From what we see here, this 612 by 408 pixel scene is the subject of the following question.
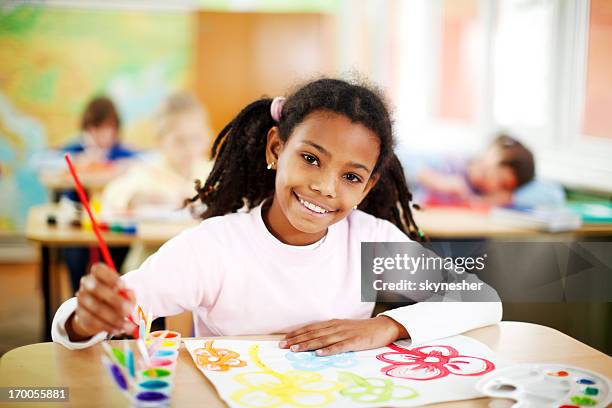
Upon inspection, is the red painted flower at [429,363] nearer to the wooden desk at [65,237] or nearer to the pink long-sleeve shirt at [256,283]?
the pink long-sleeve shirt at [256,283]

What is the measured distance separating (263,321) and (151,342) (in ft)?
1.11

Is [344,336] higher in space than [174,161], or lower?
lower

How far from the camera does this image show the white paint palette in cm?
91

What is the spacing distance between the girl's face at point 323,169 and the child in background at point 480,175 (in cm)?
191

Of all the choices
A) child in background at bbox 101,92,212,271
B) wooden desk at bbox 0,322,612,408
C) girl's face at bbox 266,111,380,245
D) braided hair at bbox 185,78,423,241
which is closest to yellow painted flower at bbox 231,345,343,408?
wooden desk at bbox 0,322,612,408

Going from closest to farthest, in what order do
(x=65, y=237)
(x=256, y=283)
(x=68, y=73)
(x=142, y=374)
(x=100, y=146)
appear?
1. (x=142, y=374)
2. (x=256, y=283)
3. (x=65, y=237)
4. (x=100, y=146)
5. (x=68, y=73)

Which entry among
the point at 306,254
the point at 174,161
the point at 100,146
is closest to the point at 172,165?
the point at 174,161

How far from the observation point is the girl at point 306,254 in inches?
46.1

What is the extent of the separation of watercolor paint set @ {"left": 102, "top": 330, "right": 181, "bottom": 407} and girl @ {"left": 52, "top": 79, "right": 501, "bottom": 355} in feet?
0.76

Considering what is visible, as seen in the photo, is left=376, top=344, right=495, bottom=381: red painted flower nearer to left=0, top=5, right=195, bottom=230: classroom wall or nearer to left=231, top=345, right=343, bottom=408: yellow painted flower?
left=231, top=345, right=343, bottom=408: yellow painted flower

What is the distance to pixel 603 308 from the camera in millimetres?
1776

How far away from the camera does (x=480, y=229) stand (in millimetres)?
2518

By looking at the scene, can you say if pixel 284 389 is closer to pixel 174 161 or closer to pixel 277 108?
pixel 277 108

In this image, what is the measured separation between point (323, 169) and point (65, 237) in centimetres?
147
